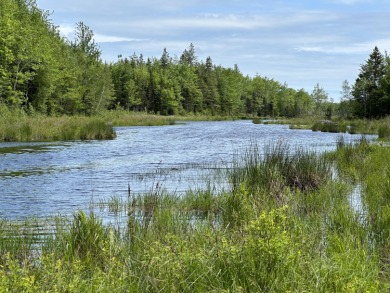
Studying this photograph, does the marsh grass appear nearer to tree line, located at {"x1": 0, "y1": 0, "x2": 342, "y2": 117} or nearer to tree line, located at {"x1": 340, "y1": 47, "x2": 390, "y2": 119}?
tree line, located at {"x1": 0, "y1": 0, "x2": 342, "y2": 117}

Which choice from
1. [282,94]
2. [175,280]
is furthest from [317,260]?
[282,94]

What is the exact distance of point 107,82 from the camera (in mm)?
66000

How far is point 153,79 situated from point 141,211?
91383 millimetres

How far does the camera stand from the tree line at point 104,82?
43062mm

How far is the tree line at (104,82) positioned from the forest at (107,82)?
0.29 ft

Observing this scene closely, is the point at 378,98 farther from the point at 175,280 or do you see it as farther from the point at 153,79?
the point at 175,280

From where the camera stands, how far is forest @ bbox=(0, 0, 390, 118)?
4316 cm

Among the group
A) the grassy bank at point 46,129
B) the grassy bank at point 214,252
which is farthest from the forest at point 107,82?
the grassy bank at point 214,252

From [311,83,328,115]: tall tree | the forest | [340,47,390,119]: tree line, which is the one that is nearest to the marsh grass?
the forest

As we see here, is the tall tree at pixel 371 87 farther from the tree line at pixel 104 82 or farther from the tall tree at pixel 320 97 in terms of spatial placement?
the tall tree at pixel 320 97

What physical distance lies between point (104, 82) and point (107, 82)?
1.58 meters

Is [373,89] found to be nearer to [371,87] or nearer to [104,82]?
[371,87]

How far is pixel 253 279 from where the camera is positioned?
432cm

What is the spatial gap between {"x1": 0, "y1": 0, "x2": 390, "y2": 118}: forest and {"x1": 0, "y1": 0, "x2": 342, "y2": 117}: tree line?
0.29 feet
